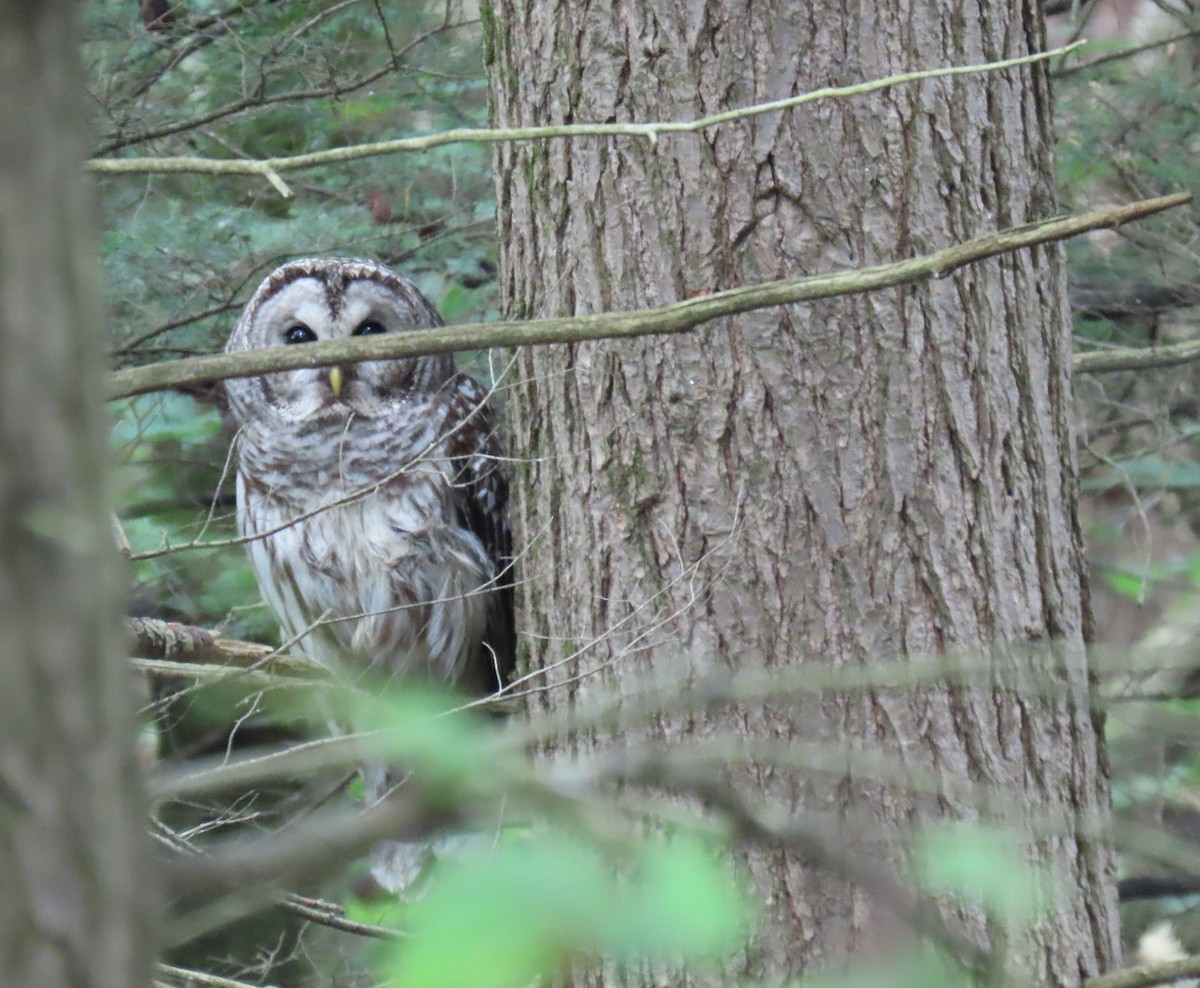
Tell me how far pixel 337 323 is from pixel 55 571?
3.77m

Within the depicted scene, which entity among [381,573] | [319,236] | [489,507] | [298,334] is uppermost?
[319,236]

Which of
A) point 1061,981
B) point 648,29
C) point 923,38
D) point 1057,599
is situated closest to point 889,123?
point 923,38

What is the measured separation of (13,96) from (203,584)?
4.33 meters

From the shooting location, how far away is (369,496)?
13.6 ft

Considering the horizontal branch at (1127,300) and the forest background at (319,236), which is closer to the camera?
the forest background at (319,236)

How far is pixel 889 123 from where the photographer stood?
8.98 feet

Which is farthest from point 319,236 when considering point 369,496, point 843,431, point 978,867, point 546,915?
point 546,915

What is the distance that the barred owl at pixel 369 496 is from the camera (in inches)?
165

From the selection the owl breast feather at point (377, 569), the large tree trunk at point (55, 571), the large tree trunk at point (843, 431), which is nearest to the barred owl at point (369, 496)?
the owl breast feather at point (377, 569)

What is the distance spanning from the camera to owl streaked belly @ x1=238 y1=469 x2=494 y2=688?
4184 mm

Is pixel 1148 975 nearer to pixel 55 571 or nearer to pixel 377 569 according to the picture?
pixel 55 571

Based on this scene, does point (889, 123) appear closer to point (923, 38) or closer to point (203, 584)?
point (923, 38)

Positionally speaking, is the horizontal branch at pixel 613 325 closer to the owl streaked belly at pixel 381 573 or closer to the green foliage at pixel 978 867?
the green foliage at pixel 978 867

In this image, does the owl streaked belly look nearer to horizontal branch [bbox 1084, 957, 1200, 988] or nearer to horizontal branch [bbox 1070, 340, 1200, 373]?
horizontal branch [bbox 1070, 340, 1200, 373]
